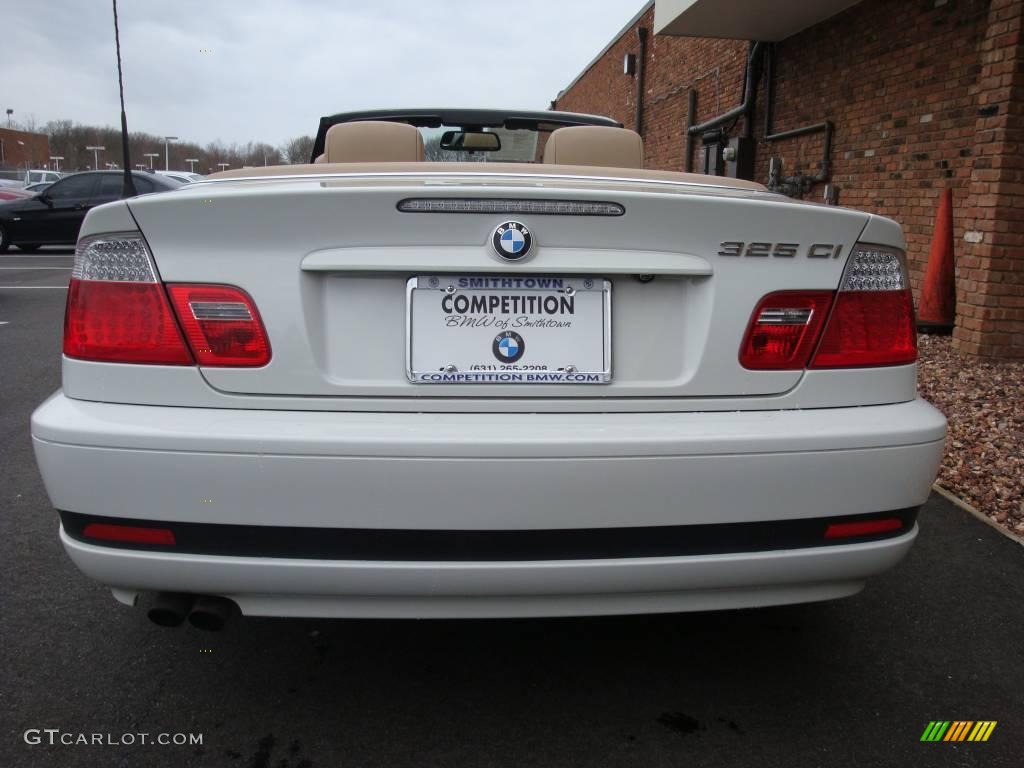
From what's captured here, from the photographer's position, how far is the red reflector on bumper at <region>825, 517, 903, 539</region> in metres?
1.73

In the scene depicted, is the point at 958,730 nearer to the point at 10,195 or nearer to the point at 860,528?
the point at 860,528

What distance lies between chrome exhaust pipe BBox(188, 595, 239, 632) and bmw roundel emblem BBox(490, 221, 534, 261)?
95 cm

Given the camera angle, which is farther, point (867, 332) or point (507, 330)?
point (867, 332)

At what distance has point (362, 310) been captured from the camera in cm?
167

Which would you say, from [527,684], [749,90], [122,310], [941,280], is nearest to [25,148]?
[749,90]

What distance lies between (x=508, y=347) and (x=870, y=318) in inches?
32.9

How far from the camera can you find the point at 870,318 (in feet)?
6.01

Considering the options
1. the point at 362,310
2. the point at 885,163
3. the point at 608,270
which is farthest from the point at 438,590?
the point at 885,163

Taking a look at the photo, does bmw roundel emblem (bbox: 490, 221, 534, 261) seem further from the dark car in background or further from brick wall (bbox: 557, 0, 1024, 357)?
the dark car in background

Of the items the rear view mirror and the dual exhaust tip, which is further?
the rear view mirror

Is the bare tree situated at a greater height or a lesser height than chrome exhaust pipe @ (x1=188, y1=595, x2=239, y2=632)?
greater

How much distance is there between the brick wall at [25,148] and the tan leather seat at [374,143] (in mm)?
81516

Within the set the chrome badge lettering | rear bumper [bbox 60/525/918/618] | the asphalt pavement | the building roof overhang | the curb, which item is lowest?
the asphalt pavement

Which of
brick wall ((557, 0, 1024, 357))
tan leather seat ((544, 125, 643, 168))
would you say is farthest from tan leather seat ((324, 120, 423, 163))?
brick wall ((557, 0, 1024, 357))
